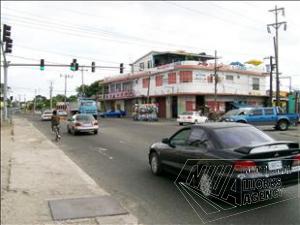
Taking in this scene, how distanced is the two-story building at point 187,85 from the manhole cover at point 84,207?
4108cm

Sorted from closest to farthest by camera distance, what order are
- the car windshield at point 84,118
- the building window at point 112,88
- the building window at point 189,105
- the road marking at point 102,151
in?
the road marking at point 102,151
the car windshield at point 84,118
the building window at point 189,105
the building window at point 112,88

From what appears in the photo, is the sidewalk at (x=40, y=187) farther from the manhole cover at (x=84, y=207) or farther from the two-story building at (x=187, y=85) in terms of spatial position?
the two-story building at (x=187, y=85)

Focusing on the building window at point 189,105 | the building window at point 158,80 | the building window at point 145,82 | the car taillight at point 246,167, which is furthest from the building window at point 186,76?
the car taillight at point 246,167

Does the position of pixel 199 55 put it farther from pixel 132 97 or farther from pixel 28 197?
pixel 28 197

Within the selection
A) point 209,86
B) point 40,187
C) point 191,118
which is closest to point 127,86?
point 209,86

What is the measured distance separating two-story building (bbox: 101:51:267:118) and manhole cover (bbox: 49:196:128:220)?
41.1m

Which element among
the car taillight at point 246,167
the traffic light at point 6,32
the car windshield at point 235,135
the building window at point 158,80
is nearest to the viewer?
the car taillight at point 246,167

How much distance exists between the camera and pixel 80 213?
8078 mm

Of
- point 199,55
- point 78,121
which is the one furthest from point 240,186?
point 199,55

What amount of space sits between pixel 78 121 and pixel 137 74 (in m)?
38.4

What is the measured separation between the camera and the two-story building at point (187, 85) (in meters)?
54.3

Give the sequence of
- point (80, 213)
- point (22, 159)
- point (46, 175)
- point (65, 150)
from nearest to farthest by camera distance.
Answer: point (80, 213) → point (46, 175) → point (22, 159) → point (65, 150)

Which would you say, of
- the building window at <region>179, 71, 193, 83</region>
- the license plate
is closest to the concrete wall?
the building window at <region>179, 71, 193, 83</region>

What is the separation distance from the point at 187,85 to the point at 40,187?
44378 millimetres
